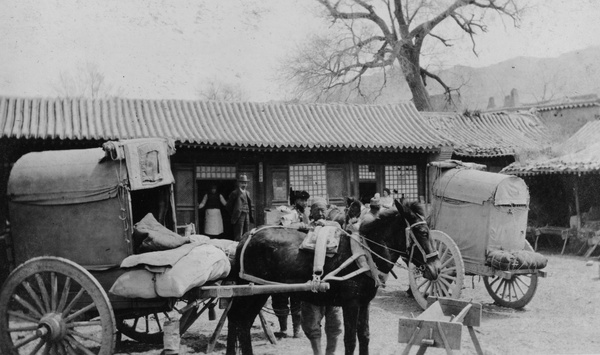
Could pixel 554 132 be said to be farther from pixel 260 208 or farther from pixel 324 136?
pixel 260 208

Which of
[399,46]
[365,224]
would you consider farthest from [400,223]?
[399,46]

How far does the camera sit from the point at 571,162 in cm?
1633

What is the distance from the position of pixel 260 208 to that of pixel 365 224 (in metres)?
8.69

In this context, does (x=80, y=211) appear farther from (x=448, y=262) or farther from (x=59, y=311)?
(x=448, y=262)

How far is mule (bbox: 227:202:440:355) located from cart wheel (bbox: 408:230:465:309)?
7.59ft

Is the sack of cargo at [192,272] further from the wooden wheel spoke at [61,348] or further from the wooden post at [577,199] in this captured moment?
the wooden post at [577,199]

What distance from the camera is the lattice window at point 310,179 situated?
14.9 metres

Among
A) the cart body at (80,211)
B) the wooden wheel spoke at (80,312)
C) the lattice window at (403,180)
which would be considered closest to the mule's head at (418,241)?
the cart body at (80,211)

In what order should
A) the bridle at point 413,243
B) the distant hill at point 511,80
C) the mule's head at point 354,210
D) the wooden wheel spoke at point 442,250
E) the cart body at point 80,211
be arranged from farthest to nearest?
the distant hill at point 511,80, the mule's head at point 354,210, the wooden wheel spoke at point 442,250, the bridle at point 413,243, the cart body at point 80,211

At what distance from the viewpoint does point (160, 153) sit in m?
6.34

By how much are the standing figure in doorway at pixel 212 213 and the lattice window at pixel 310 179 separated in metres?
2.04

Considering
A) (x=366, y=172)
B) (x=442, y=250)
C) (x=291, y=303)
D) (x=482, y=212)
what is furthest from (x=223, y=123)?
(x=291, y=303)

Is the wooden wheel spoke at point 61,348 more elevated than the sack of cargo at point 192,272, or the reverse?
the sack of cargo at point 192,272

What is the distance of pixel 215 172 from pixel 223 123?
1389 mm
